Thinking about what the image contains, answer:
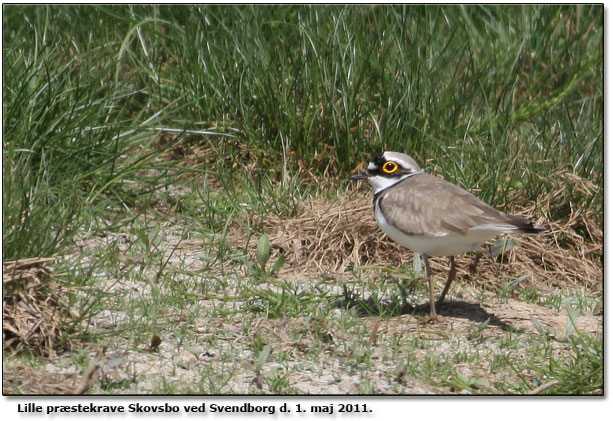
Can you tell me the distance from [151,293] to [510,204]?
2452mm

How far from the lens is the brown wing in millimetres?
5070

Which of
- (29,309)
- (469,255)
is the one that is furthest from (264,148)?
(29,309)

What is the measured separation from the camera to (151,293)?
17.5 feet

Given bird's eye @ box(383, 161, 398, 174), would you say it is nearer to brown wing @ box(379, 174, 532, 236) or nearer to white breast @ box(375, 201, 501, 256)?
brown wing @ box(379, 174, 532, 236)

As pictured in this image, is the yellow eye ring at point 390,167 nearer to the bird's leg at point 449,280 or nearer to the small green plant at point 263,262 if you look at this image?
the bird's leg at point 449,280

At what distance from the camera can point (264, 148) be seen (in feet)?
22.5

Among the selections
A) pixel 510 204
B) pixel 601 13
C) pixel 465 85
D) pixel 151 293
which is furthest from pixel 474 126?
pixel 151 293

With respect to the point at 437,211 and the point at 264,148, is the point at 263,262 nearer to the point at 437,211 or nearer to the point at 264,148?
the point at 437,211

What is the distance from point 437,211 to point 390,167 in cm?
65

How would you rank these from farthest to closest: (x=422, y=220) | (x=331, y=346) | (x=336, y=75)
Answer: (x=336, y=75), (x=422, y=220), (x=331, y=346)

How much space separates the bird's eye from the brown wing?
263 mm

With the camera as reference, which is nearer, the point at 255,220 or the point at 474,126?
the point at 255,220

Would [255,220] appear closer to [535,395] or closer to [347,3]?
[347,3]

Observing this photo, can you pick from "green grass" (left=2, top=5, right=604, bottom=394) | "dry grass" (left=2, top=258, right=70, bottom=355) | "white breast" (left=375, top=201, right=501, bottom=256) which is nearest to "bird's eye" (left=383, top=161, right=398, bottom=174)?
"white breast" (left=375, top=201, right=501, bottom=256)
